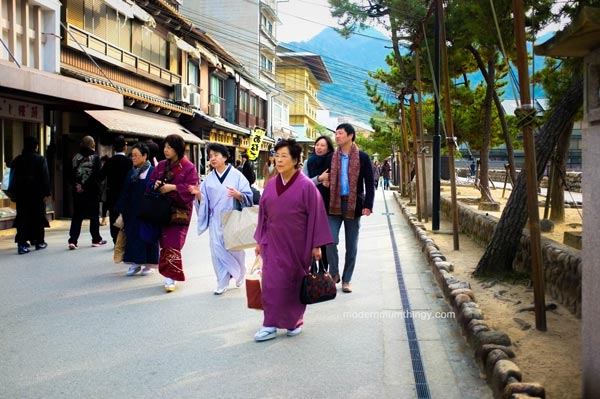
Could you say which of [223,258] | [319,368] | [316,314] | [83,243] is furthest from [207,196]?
[83,243]

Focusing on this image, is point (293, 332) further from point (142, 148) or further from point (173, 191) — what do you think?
point (142, 148)

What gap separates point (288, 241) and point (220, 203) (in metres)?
2.26

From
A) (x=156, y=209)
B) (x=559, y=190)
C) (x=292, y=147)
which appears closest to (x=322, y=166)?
(x=156, y=209)

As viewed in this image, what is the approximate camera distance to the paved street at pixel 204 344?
4094 mm

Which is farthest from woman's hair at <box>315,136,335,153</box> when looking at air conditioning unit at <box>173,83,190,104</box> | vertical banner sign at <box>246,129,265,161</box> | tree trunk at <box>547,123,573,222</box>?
vertical banner sign at <box>246,129,265,161</box>

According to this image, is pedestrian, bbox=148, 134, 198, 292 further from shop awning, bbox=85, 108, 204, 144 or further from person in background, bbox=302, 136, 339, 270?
shop awning, bbox=85, 108, 204, 144

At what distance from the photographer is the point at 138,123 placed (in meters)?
18.2

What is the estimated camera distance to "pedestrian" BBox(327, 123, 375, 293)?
7332 mm

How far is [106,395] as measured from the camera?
389cm

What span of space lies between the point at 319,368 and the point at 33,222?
7506 mm

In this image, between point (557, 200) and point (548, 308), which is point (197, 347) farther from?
point (557, 200)

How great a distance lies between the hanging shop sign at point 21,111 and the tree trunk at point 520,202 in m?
10.3

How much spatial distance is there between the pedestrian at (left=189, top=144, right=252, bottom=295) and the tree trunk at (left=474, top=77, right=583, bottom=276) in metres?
3.07

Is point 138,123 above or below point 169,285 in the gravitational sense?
above
